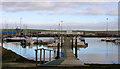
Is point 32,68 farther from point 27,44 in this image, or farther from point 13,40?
point 13,40

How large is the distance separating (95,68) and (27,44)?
126 ft

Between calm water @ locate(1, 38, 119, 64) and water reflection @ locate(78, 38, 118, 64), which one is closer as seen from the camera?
water reflection @ locate(78, 38, 118, 64)

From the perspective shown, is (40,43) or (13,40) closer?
(40,43)

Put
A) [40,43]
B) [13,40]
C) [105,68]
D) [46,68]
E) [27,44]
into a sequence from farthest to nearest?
[13,40] < [40,43] < [27,44] < [105,68] < [46,68]

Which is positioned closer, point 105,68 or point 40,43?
point 105,68

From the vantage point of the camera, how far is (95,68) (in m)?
7.99

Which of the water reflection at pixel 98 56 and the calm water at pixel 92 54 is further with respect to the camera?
Answer: the calm water at pixel 92 54

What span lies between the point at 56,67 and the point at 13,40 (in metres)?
57.1

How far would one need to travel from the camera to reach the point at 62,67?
7902 mm

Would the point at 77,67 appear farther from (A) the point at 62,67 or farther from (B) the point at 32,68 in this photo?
(B) the point at 32,68

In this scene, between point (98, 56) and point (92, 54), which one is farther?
point (92, 54)

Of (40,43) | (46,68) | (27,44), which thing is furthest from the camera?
(40,43)

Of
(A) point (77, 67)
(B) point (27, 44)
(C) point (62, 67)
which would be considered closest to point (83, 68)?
(A) point (77, 67)

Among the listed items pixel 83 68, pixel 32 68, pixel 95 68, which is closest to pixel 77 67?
pixel 83 68
